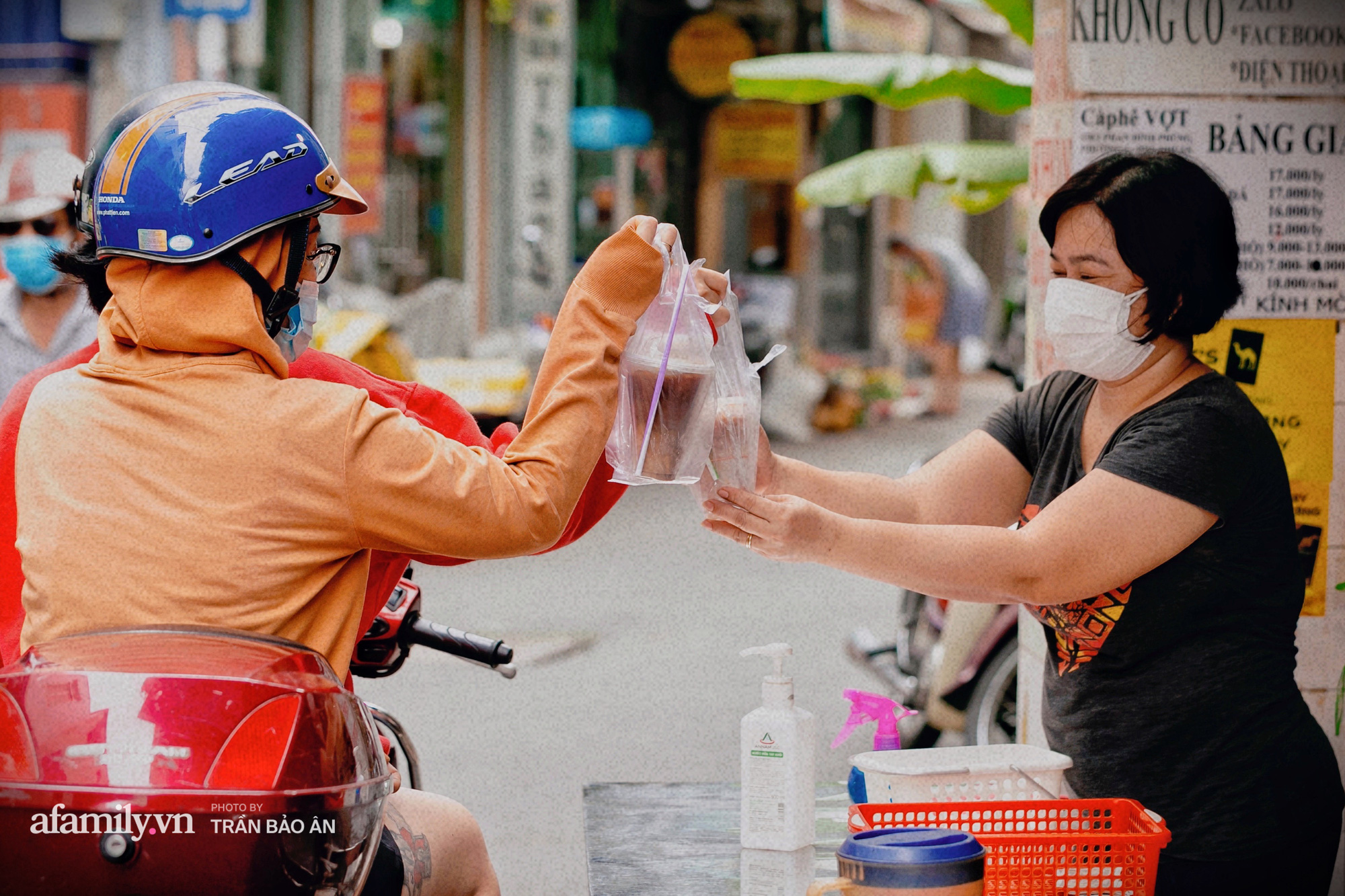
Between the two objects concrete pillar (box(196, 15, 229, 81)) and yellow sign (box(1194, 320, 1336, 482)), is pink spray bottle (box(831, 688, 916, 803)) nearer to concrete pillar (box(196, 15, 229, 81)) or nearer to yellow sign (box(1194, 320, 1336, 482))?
yellow sign (box(1194, 320, 1336, 482))

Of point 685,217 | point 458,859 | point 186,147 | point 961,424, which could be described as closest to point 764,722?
point 458,859

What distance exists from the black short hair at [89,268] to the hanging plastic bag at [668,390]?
75 centimetres

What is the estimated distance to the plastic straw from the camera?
2.46 m

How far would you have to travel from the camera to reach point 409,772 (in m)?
3.45

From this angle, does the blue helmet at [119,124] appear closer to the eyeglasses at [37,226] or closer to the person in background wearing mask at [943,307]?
the eyeglasses at [37,226]

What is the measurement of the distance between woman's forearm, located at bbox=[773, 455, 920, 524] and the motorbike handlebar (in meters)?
0.64

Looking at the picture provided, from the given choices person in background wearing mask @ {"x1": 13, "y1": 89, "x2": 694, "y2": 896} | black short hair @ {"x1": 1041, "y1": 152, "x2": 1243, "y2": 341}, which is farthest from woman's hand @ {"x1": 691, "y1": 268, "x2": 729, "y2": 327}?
black short hair @ {"x1": 1041, "y1": 152, "x2": 1243, "y2": 341}

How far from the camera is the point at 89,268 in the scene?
2271 mm

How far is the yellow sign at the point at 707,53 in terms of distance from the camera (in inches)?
746

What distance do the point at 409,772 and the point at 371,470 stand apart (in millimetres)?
1591

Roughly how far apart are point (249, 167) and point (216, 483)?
1.35 feet

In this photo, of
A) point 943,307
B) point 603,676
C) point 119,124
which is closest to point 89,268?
point 119,124

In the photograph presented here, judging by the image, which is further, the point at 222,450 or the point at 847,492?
the point at 847,492

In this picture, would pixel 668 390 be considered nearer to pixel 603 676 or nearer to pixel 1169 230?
pixel 1169 230
